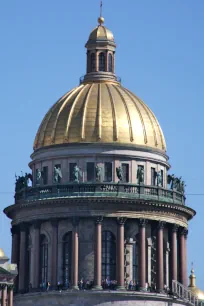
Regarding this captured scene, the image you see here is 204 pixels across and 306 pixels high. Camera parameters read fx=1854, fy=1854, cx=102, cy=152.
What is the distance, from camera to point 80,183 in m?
172

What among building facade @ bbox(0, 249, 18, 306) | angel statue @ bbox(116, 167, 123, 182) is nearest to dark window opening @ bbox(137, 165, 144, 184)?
angel statue @ bbox(116, 167, 123, 182)

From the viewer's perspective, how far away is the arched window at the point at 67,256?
563ft

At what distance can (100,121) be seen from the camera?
6855 inches

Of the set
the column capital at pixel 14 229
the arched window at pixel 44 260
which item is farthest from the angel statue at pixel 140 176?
the column capital at pixel 14 229

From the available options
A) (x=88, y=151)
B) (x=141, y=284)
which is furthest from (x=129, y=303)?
(x=88, y=151)

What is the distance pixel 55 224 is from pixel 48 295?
22.4ft

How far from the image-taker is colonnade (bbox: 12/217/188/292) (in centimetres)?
17000

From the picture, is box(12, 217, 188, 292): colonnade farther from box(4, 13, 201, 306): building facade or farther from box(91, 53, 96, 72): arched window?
box(91, 53, 96, 72): arched window

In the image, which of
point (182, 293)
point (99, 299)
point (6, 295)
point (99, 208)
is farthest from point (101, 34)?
point (6, 295)

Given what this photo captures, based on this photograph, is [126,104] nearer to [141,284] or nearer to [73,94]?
[73,94]

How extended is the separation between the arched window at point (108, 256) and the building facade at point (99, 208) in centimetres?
9

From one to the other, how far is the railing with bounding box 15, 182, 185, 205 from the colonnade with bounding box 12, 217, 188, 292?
7.48ft

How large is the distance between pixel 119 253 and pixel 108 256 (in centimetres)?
174

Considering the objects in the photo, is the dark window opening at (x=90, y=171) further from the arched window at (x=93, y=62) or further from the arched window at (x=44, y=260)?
→ the arched window at (x=93, y=62)
